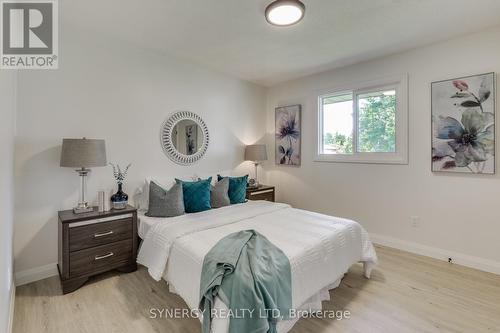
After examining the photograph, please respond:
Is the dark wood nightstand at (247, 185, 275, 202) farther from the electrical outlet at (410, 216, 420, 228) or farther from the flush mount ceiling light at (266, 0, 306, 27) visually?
the flush mount ceiling light at (266, 0, 306, 27)

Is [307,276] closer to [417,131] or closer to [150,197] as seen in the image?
[150,197]

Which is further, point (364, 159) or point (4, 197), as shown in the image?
point (364, 159)

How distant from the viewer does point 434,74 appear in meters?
2.96

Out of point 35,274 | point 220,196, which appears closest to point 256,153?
point 220,196

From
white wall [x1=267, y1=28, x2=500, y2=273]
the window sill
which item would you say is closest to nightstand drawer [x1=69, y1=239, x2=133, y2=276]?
Answer: white wall [x1=267, y1=28, x2=500, y2=273]

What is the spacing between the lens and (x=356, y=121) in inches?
145

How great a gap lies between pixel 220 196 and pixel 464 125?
2946 mm

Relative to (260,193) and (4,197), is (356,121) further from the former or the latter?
(4,197)

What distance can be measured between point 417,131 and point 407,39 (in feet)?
3.58

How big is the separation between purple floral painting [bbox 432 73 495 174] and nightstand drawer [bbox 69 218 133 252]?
11.8ft

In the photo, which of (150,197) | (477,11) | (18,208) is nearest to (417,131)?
(477,11)

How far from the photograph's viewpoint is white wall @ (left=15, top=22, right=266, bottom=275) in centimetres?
241

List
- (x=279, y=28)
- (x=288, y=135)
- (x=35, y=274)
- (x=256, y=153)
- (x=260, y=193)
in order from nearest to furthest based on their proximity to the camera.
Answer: (x=35, y=274) → (x=279, y=28) → (x=260, y=193) → (x=256, y=153) → (x=288, y=135)

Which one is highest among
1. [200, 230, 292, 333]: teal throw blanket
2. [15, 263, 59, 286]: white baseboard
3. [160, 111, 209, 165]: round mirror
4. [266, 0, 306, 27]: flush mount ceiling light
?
[266, 0, 306, 27]: flush mount ceiling light
